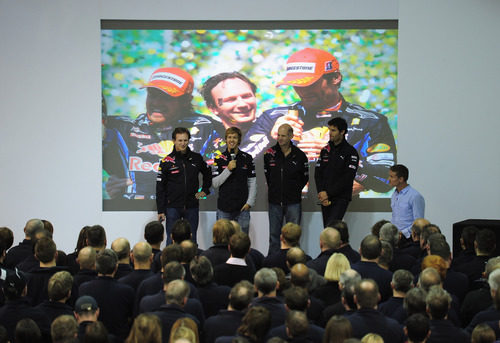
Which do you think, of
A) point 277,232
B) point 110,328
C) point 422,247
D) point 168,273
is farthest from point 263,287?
point 277,232

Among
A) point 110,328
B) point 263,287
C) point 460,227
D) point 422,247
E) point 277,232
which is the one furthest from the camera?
point 277,232

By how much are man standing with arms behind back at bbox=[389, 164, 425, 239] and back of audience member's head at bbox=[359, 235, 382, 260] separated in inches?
95.5

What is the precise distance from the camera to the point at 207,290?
4.57m

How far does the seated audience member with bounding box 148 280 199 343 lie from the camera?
12.8 ft

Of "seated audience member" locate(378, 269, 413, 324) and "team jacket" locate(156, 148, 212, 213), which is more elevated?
"team jacket" locate(156, 148, 212, 213)

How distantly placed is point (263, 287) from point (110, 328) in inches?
42.8

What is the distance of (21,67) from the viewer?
27.5 feet

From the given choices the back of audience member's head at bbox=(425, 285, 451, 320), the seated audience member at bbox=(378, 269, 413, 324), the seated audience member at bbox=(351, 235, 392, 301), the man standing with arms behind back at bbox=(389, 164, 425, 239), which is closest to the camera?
the back of audience member's head at bbox=(425, 285, 451, 320)

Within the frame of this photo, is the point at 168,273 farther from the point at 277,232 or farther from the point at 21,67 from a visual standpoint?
the point at 21,67

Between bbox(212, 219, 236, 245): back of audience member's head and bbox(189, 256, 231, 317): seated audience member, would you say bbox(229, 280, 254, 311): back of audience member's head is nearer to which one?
bbox(189, 256, 231, 317): seated audience member

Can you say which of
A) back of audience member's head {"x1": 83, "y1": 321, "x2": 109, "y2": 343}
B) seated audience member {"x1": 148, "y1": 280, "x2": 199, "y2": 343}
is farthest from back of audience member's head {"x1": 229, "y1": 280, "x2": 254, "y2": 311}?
back of audience member's head {"x1": 83, "y1": 321, "x2": 109, "y2": 343}

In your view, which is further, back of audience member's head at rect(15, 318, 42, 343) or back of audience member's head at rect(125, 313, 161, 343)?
back of audience member's head at rect(15, 318, 42, 343)

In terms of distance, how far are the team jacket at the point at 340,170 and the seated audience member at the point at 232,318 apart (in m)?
3.89

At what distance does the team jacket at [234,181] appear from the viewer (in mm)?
7754
